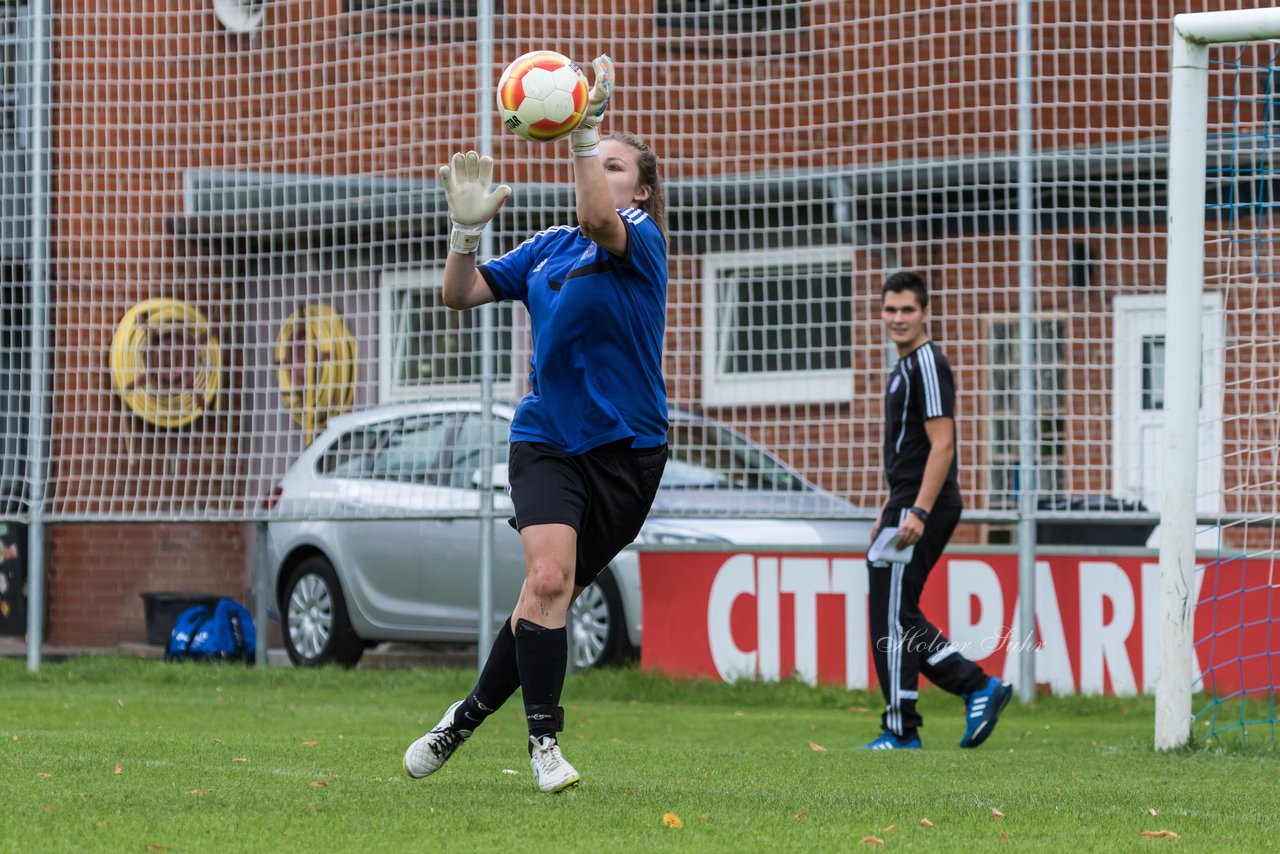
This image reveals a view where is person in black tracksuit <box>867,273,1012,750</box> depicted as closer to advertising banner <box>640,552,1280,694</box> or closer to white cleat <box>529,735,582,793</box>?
advertising banner <box>640,552,1280,694</box>

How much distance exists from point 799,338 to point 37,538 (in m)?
4.77

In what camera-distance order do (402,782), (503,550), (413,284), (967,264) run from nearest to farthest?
(402,782) → (967,264) → (413,284) → (503,550)

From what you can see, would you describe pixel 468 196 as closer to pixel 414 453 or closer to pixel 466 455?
pixel 466 455

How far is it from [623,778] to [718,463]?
188 inches

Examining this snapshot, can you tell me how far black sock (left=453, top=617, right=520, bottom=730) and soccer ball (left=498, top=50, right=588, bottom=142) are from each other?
1463 millimetres

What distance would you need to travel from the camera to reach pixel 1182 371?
734 cm

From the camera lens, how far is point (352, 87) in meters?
11.0

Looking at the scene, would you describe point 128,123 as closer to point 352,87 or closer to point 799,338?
point 352,87

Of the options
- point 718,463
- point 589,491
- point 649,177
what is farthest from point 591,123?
point 718,463

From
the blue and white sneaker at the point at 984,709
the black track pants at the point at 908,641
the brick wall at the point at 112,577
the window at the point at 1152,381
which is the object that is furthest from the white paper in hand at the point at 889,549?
the brick wall at the point at 112,577

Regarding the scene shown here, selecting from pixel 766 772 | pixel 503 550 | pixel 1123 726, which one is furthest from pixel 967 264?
pixel 766 772

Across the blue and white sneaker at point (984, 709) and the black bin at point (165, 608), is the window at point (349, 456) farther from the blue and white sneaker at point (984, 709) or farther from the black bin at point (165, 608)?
the blue and white sneaker at point (984, 709)

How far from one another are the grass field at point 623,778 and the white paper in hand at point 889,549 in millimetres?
870

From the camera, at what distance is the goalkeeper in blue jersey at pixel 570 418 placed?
203 inches
